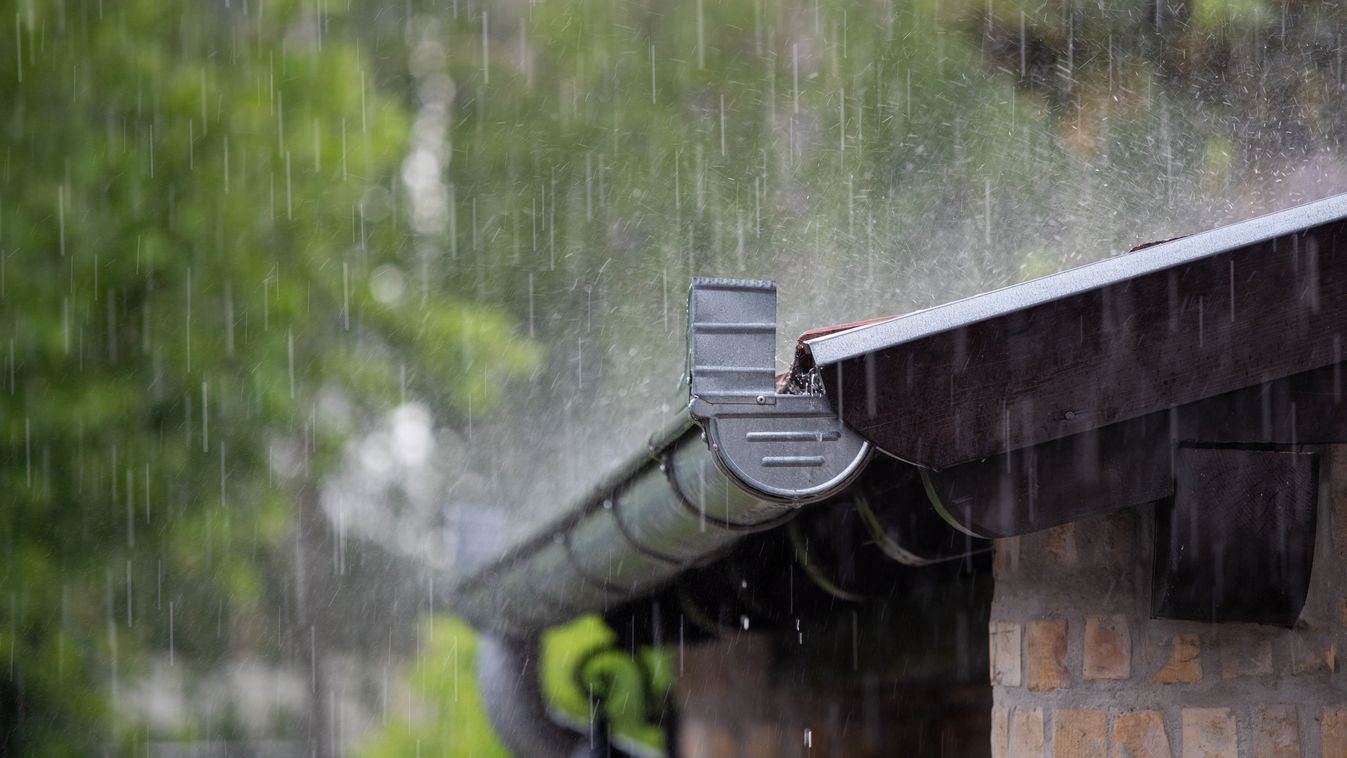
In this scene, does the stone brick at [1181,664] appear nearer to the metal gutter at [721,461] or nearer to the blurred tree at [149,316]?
the metal gutter at [721,461]

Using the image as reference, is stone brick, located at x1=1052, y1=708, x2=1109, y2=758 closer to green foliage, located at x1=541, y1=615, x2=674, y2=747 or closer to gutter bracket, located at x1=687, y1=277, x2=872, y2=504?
gutter bracket, located at x1=687, y1=277, x2=872, y2=504

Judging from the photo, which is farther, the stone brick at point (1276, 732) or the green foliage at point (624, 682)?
the green foliage at point (624, 682)

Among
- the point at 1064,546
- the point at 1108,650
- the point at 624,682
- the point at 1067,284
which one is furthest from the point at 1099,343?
the point at 624,682

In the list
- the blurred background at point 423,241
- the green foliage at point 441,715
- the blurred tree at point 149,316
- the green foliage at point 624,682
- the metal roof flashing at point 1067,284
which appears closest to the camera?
the metal roof flashing at point 1067,284

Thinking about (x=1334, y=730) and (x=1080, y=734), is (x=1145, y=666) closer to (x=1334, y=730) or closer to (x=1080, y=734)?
(x=1080, y=734)

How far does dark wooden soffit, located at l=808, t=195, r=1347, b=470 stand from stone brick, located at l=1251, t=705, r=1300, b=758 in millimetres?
418

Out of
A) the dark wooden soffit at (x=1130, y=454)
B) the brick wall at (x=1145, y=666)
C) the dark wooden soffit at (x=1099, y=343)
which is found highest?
the dark wooden soffit at (x=1099, y=343)

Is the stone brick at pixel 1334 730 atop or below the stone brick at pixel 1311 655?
below

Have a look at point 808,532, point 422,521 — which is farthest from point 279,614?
point 808,532

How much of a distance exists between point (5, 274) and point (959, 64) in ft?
22.1

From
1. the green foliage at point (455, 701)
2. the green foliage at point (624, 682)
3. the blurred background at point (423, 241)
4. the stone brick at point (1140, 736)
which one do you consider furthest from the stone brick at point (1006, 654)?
the green foliage at point (455, 701)

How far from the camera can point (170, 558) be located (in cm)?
619

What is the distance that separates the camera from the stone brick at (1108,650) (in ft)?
4.84

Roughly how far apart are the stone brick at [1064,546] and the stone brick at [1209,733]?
0.22 metres
